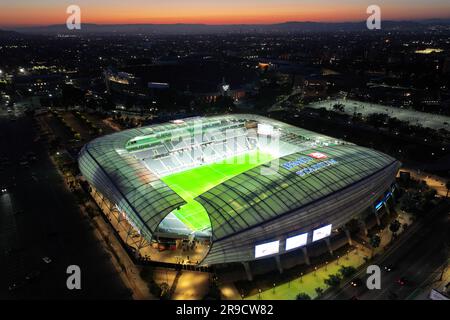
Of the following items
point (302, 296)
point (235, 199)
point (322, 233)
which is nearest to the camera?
point (302, 296)

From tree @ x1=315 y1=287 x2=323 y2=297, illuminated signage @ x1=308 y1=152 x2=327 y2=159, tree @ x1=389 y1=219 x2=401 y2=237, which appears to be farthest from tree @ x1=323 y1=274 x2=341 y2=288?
Answer: illuminated signage @ x1=308 y1=152 x2=327 y2=159

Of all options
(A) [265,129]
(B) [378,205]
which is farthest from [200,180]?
(B) [378,205]

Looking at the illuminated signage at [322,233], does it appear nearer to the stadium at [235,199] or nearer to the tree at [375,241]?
the stadium at [235,199]

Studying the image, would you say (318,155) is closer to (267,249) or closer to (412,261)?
(267,249)

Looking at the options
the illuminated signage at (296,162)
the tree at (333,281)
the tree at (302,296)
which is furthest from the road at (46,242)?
the illuminated signage at (296,162)

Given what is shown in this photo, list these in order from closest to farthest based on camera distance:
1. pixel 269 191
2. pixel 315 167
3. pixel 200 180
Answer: pixel 269 191 < pixel 315 167 < pixel 200 180

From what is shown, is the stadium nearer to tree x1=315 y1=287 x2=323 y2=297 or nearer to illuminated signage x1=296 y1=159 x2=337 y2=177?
illuminated signage x1=296 y1=159 x2=337 y2=177

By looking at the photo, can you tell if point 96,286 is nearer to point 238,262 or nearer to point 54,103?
point 238,262

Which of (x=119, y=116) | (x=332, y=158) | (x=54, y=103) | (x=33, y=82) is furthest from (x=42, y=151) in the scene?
(x=33, y=82)
